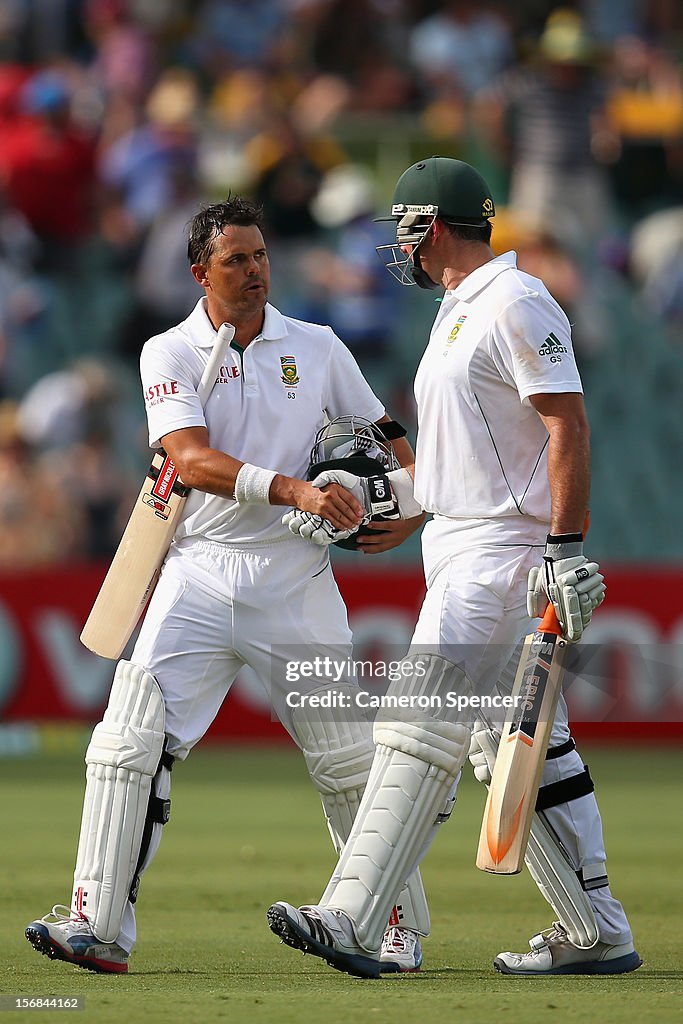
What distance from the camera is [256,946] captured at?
544cm

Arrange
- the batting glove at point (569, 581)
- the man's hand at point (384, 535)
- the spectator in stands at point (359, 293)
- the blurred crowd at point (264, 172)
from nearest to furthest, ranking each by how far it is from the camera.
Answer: the batting glove at point (569, 581), the man's hand at point (384, 535), the blurred crowd at point (264, 172), the spectator in stands at point (359, 293)

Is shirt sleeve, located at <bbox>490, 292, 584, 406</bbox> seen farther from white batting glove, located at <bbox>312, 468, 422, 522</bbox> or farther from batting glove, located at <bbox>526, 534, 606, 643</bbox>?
white batting glove, located at <bbox>312, 468, 422, 522</bbox>

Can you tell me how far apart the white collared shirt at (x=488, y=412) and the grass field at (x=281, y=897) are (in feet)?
4.27

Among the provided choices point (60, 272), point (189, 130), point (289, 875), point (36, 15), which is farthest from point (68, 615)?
point (36, 15)

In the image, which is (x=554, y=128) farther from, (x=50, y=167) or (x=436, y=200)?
(x=436, y=200)

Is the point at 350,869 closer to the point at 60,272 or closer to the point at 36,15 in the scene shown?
the point at 60,272

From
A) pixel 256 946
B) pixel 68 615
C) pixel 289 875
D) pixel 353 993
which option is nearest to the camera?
pixel 353 993

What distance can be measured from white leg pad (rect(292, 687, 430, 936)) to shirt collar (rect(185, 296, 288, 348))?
3.61 ft

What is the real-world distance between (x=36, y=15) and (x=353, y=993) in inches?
453

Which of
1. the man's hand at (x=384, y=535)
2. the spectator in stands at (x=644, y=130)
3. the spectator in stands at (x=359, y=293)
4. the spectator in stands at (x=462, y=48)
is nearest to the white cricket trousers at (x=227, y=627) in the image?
the man's hand at (x=384, y=535)

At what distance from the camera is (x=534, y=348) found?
186 inches

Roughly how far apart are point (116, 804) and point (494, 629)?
3.81ft

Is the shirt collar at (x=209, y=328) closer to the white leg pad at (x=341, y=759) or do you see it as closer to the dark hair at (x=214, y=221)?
the dark hair at (x=214, y=221)

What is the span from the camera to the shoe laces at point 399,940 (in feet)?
16.7
